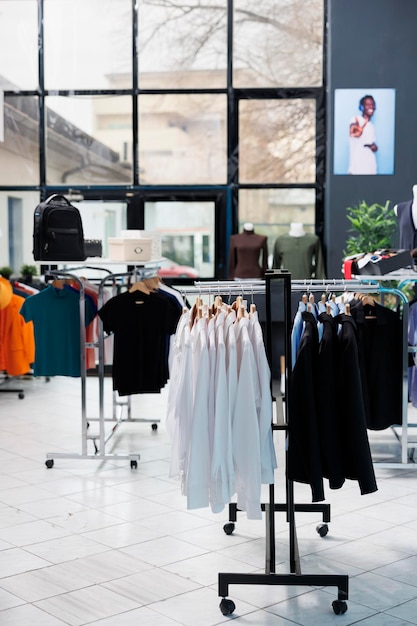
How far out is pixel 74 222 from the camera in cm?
577

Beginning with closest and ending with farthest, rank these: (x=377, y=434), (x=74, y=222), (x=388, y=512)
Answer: (x=388, y=512) < (x=74, y=222) < (x=377, y=434)

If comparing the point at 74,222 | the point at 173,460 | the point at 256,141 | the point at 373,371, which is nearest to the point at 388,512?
the point at 373,371

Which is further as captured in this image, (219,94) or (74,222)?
(219,94)

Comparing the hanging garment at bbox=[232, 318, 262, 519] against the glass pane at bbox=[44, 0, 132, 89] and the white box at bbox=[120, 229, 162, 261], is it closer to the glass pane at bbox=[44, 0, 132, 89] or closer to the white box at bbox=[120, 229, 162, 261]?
the white box at bbox=[120, 229, 162, 261]

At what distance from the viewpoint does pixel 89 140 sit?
31.1 feet

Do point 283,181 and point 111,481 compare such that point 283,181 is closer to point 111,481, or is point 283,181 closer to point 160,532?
point 111,481

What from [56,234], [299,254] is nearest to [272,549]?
[56,234]

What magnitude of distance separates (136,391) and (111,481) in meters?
0.62

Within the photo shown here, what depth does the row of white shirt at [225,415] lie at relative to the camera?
3465 mm

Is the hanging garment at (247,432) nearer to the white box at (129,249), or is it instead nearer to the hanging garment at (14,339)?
the white box at (129,249)

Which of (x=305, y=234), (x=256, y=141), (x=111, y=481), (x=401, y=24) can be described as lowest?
(x=111, y=481)

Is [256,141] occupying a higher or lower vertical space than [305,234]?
higher

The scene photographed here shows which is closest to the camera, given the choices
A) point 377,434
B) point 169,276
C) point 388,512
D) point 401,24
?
point 388,512

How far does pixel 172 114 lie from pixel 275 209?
146 cm
